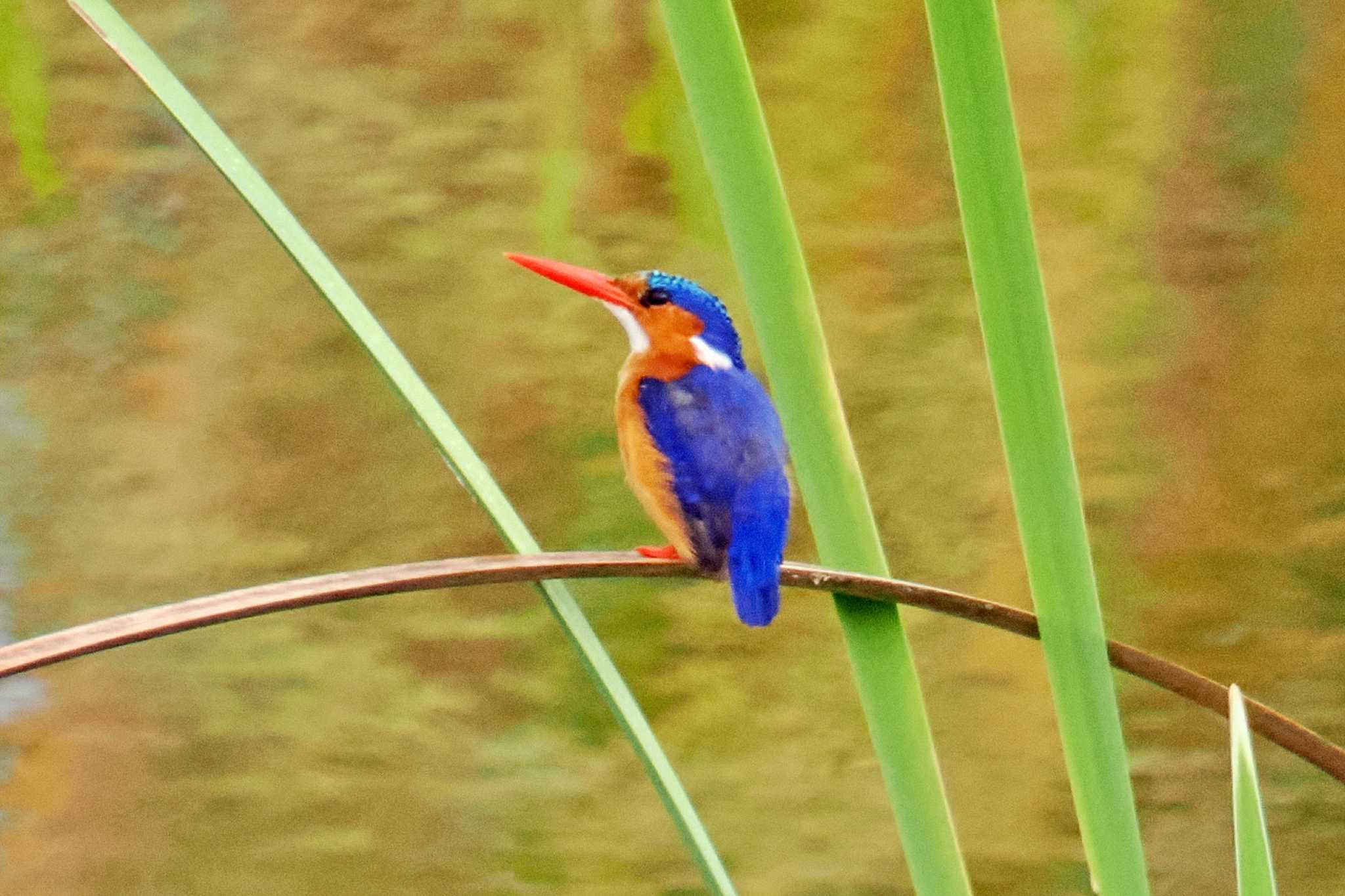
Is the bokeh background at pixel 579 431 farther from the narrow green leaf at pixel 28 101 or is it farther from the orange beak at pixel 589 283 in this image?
the orange beak at pixel 589 283

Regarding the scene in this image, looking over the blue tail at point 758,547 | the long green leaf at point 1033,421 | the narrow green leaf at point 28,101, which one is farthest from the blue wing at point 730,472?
the narrow green leaf at point 28,101

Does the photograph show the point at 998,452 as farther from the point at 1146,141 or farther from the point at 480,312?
the point at 480,312

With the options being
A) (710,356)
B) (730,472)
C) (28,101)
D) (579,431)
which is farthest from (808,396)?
(28,101)

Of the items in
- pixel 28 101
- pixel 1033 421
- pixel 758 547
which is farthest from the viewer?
pixel 28 101

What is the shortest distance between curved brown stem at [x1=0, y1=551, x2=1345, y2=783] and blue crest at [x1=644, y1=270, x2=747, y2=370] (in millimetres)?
292

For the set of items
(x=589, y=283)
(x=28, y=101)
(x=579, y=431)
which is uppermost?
(x=28, y=101)

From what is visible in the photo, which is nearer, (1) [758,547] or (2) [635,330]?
(1) [758,547]

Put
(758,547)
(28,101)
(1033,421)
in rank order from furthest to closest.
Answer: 1. (28,101)
2. (758,547)
3. (1033,421)

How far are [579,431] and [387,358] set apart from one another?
77 centimetres

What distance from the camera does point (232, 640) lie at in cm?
126

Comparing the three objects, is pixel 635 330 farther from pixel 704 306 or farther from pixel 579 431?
pixel 579 431

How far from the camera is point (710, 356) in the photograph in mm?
766

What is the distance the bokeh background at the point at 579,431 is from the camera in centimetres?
117

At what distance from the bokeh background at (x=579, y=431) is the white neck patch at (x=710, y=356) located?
405 millimetres
